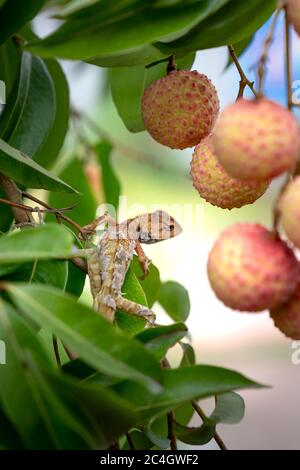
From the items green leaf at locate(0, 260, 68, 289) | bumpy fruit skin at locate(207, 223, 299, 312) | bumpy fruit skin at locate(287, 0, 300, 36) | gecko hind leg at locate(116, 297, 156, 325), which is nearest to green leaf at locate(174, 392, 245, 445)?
gecko hind leg at locate(116, 297, 156, 325)

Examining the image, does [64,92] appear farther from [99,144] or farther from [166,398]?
[166,398]

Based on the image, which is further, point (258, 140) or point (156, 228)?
point (156, 228)

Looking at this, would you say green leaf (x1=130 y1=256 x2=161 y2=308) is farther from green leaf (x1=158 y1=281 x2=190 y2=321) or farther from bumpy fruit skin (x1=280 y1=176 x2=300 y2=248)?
bumpy fruit skin (x1=280 y1=176 x2=300 y2=248)

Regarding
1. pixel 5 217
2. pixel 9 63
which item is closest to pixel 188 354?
pixel 5 217

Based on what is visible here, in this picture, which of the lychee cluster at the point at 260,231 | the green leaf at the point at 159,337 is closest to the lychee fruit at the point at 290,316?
the lychee cluster at the point at 260,231

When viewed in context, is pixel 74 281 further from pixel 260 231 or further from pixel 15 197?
pixel 260 231

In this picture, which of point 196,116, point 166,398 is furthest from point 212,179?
point 166,398

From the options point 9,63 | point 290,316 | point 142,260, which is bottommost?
point 142,260

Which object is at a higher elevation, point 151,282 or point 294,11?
point 294,11
